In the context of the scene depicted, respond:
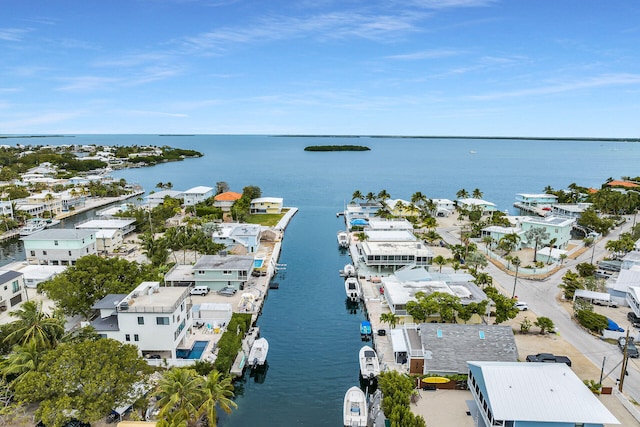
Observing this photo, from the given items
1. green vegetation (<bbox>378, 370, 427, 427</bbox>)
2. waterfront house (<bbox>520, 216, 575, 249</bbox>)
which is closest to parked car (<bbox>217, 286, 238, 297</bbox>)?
green vegetation (<bbox>378, 370, 427, 427</bbox>)

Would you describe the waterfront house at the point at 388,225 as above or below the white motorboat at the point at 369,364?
above

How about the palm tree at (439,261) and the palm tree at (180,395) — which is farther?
the palm tree at (439,261)

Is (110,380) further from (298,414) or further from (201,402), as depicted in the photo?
(298,414)

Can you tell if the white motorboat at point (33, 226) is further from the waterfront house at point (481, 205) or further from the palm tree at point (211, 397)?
the waterfront house at point (481, 205)

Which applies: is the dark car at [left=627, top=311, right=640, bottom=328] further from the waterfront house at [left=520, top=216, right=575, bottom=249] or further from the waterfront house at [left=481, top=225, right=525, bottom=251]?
the waterfront house at [left=481, top=225, right=525, bottom=251]

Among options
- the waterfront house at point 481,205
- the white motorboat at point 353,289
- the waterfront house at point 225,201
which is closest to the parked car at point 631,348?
the white motorboat at point 353,289

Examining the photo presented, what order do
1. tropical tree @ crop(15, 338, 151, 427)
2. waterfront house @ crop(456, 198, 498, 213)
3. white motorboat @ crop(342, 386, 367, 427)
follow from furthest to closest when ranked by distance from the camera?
waterfront house @ crop(456, 198, 498, 213) < white motorboat @ crop(342, 386, 367, 427) < tropical tree @ crop(15, 338, 151, 427)

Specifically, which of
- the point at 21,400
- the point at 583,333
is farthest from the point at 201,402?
the point at 583,333
